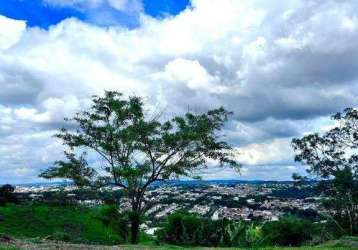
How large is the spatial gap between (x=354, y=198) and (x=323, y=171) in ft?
12.9

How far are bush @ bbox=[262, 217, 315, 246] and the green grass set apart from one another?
9.62m

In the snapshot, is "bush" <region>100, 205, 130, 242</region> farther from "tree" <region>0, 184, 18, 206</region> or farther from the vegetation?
"tree" <region>0, 184, 18, 206</region>

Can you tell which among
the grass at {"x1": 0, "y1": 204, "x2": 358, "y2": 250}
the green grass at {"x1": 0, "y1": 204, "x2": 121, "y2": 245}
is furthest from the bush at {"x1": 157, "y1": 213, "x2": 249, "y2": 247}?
the green grass at {"x1": 0, "y1": 204, "x2": 121, "y2": 245}

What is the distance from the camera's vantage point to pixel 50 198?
3825 centimetres

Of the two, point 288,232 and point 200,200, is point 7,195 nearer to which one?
point 200,200

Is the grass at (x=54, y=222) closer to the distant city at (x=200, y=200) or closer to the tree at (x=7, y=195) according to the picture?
the distant city at (x=200, y=200)

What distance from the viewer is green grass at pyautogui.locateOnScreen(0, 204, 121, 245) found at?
1294 inches

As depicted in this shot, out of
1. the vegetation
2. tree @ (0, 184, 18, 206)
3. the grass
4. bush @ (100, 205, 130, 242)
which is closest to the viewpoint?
the vegetation

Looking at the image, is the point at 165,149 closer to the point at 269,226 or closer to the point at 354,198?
the point at 269,226

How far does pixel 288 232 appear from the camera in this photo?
1021 inches

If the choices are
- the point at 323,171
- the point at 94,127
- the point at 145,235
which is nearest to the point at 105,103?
the point at 94,127

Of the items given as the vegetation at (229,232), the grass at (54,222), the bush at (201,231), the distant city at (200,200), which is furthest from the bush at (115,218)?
the bush at (201,231)

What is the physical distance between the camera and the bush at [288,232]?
84.5 ft

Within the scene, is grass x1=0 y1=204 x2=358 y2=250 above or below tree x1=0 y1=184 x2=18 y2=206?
below
